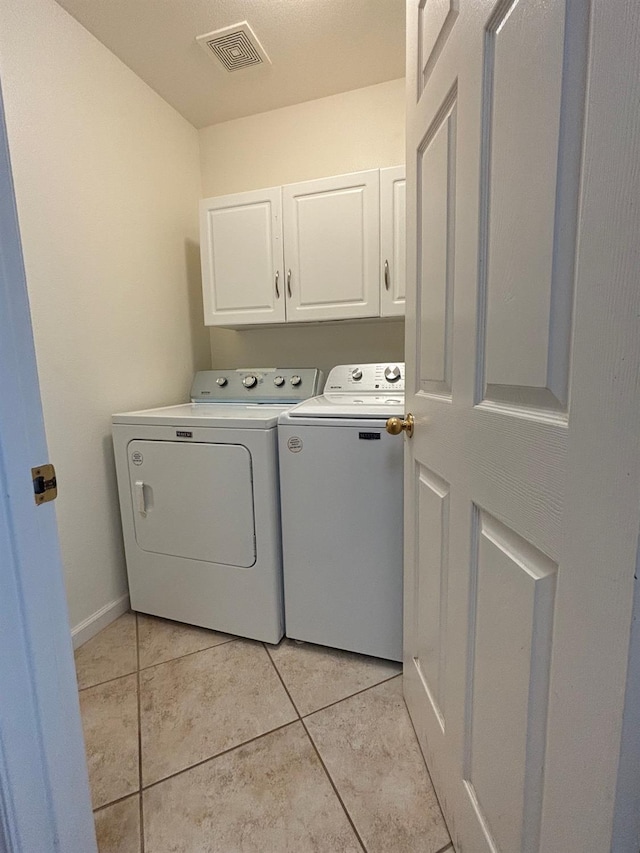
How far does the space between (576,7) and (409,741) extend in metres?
1.62

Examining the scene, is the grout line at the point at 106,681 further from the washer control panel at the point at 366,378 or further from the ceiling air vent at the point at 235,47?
the ceiling air vent at the point at 235,47

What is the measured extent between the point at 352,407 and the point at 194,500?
76cm

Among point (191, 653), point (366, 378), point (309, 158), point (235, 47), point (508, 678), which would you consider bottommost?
point (191, 653)

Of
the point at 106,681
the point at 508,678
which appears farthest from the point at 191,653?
the point at 508,678

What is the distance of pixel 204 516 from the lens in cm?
162

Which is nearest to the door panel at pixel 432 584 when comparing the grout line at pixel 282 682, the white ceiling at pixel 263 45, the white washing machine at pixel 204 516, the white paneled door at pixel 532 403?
the white paneled door at pixel 532 403

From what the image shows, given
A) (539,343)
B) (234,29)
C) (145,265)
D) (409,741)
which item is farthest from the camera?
(145,265)

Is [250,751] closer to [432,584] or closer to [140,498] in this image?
[432,584]

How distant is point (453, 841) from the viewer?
3.01ft

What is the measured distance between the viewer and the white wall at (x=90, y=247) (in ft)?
4.74

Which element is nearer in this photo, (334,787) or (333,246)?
(334,787)

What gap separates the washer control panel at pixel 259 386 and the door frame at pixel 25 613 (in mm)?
1381

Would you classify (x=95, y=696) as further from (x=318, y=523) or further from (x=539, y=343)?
(x=539, y=343)

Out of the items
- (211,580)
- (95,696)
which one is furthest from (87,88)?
(95,696)
